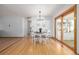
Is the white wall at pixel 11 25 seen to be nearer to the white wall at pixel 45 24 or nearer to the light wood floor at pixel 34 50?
the white wall at pixel 45 24

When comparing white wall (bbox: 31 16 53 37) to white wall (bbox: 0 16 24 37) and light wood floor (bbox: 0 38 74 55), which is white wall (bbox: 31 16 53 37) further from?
light wood floor (bbox: 0 38 74 55)

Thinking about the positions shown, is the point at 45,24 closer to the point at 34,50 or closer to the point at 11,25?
the point at 11,25

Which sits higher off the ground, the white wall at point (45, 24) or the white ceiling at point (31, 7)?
the white ceiling at point (31, 7)

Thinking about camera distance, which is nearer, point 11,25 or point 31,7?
point 31,7

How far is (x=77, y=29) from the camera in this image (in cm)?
451

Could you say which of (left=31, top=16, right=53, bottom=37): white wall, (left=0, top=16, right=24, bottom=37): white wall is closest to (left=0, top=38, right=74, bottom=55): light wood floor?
(left=31, top=16, right=53, bottom=37): white wall

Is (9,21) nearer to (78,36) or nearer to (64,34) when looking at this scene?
(64,34)

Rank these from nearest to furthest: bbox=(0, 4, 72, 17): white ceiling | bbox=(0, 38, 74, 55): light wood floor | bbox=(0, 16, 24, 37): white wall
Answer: bbox=(0, 38, 74, 55): light wood floor → bbox=(0, 4, 72, 17): white ceiling → bbox=(0, 16, 24, 37): white wall

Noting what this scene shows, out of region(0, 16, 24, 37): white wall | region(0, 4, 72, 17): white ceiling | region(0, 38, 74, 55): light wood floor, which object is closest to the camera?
region(0, 38, 74, 55): light wood floor

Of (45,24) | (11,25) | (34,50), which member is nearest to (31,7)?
(34,50)

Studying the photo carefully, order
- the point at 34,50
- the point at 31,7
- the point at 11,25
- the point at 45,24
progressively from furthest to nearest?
the point at 45,24 < the point at 11,25 < the point at 31,7 < the point at 34,50

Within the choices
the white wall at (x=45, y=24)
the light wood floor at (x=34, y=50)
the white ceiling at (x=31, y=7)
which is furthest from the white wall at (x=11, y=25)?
the light wood floor at (x=34, y=50)
